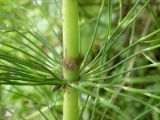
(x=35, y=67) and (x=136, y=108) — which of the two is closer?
(x=35, y=67)

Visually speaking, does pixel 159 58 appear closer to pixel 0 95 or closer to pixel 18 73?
pixel 0 95

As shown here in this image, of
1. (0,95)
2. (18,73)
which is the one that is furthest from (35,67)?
(0,95)

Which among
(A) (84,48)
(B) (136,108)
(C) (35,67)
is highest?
(A) (84,48)

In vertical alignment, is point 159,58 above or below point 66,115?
above

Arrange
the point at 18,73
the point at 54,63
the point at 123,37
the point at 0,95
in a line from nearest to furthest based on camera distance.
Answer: the point at 18,73
the point at 54,63
the point at 0,95
the point at 123,37

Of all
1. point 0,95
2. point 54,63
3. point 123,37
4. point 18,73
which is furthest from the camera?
point 123,37

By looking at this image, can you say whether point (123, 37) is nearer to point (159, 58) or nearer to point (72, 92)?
point (159, 58)
